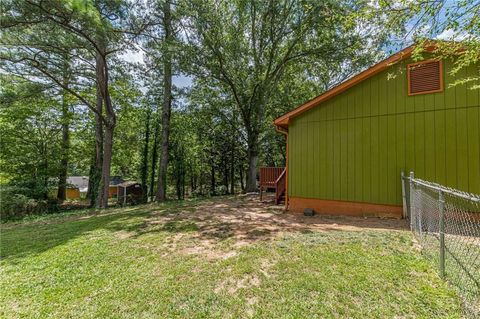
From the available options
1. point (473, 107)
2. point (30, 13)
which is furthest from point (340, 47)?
point (30, 13)

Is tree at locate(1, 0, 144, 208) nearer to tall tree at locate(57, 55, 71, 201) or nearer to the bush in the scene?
the bush

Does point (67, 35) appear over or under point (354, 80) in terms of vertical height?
over

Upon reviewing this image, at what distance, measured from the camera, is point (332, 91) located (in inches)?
263

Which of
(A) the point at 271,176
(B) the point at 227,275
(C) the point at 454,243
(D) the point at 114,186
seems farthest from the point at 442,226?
(D) the point at 114,186

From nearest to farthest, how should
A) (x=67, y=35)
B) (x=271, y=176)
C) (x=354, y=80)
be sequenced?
(x=354, y=80) < (x=67, y=35) < (x=271, y=176)

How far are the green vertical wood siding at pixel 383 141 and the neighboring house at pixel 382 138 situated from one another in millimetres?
17

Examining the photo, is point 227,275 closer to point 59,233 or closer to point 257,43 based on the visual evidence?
point 59,233

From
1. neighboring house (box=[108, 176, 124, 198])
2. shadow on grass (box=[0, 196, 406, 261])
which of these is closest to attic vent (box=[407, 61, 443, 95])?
shadow on grass (box=[0, 196, 406, 261])

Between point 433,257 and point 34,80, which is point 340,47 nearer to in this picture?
point 433,257

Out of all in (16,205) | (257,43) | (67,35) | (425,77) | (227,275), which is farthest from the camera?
(257,43)

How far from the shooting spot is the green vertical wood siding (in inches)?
211

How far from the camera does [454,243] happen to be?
11.8 ft

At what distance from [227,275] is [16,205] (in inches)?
440

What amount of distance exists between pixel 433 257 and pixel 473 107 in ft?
13.3
